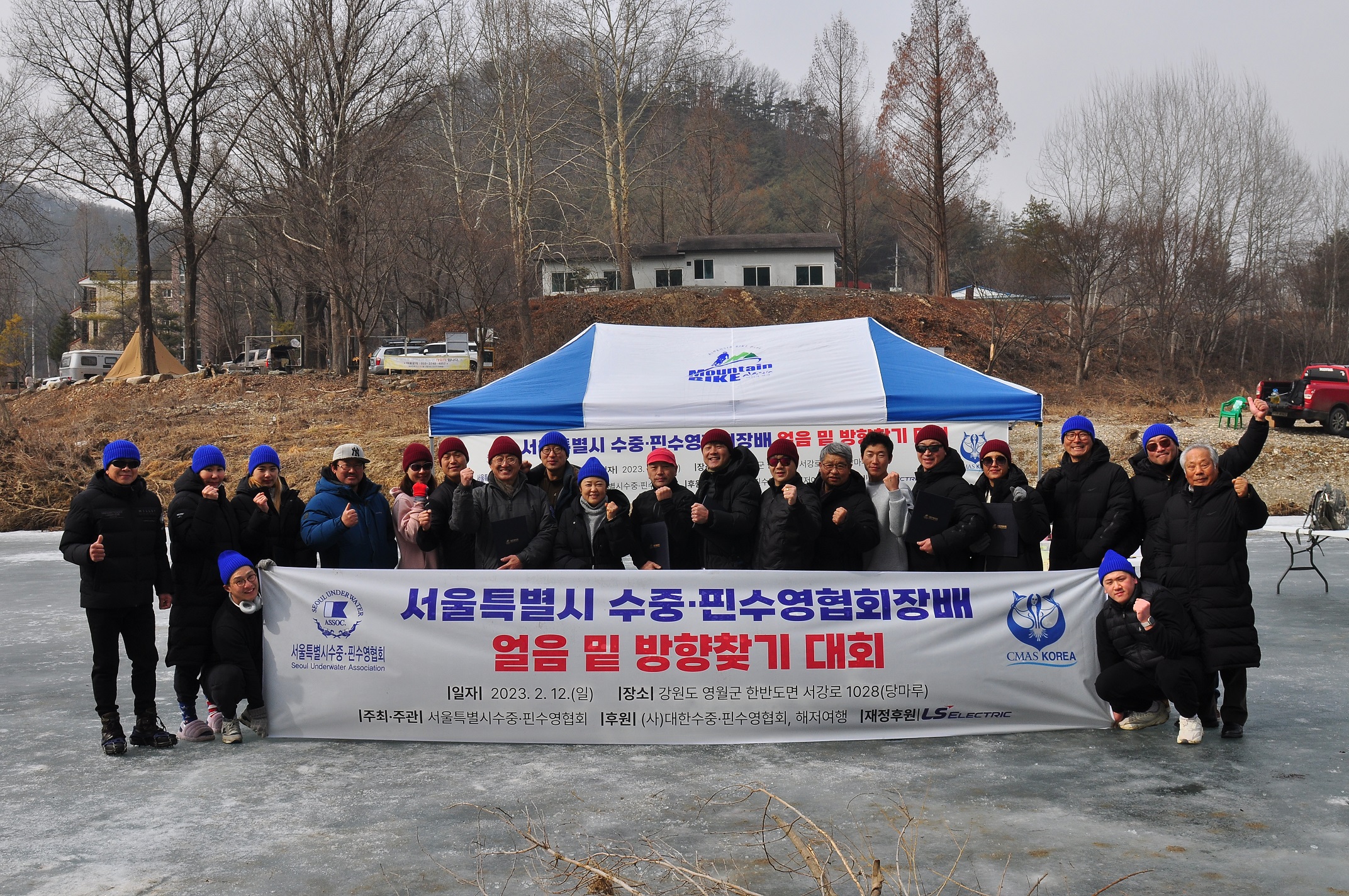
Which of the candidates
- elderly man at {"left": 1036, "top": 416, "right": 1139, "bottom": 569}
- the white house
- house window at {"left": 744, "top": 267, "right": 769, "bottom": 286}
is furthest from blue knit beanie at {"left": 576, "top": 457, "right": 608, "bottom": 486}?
house window at {"left": 744, "top": 267, "right": 769, "bottom": 286}

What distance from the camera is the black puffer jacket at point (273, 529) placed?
6.30 m

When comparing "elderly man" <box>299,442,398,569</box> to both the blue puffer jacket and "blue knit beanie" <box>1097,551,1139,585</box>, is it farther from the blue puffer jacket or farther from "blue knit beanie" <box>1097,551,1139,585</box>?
"blue knit beanie" <box>1097,551,1139,585</box>

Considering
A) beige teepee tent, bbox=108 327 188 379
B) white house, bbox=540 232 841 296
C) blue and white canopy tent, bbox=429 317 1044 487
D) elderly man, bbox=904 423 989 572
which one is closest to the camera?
elderly man, bbox=904 423 989 572

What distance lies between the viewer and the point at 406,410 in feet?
88.6

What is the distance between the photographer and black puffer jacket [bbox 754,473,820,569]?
631cm

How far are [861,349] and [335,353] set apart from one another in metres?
27.1

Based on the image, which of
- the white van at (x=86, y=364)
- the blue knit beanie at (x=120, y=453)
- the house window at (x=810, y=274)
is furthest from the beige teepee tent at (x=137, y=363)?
the blue knit beanie at (x=120, y=453)

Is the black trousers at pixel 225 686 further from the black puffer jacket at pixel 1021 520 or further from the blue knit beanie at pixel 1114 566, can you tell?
the blue knit beanie at pixel 1114 566

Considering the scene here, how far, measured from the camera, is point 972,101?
46.6 metres

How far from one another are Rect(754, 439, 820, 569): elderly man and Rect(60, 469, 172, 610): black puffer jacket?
11.3 ft

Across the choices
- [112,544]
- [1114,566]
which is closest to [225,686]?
[112,544]

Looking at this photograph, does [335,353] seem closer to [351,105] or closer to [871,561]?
[351,105]

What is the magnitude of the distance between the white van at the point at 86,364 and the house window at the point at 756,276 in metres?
27.3

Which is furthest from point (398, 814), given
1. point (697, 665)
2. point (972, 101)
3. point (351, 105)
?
point (972, 101)
